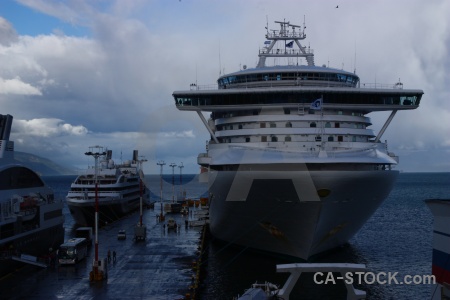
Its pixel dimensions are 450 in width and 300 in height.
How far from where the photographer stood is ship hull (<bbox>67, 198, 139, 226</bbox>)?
62.3 metres

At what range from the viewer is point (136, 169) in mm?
91938

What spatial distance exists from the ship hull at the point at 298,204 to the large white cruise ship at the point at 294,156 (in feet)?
0.20

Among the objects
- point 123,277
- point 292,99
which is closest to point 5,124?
point 123,277

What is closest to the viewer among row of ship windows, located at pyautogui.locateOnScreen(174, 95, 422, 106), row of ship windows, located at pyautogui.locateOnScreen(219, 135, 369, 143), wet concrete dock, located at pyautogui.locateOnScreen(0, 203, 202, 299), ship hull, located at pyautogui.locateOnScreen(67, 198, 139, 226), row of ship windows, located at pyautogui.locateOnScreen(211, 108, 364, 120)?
wet concrete dock, located at pyautogui.locateOnScreen(0, 203, 202, 299)

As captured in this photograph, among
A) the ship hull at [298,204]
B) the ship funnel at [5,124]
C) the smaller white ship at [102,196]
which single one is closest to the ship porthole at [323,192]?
the ship hull at [298,204]

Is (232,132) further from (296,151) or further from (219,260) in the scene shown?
(219,260)

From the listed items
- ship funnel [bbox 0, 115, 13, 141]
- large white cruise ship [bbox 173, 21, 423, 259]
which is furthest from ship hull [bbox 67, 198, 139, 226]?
large white cruise ship [bbox 173, 21, 423, 259]

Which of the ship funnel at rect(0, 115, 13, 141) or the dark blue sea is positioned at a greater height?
the ship funnel at rect(0, 115, 13, 141)

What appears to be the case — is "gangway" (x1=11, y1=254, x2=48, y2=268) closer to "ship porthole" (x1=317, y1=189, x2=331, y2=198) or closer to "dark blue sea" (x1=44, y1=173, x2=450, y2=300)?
"dark blue sea" (x1=44, y1=173, x2=450, y2=300)

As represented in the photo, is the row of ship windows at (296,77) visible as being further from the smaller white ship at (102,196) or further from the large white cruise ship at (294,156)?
the smaller white ship at (102,196)

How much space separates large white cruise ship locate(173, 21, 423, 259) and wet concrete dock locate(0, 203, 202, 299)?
14.9 ft

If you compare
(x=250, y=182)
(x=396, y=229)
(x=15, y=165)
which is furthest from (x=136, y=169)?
(x=250, y=182)

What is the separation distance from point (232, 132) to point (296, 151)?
5385mm

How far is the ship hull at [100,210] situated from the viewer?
62.3 meters
